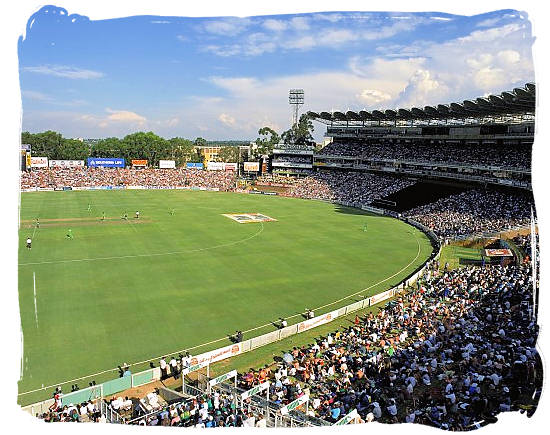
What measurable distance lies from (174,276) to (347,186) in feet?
178

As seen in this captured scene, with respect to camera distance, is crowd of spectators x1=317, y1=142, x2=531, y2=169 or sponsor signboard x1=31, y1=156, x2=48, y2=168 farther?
sponsor signboard x1=31, y1=156, x2=48, y2=168

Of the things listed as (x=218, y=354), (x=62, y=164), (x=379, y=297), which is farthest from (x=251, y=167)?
(x=218, y=354)

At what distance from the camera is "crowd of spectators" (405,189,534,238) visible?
140 ft

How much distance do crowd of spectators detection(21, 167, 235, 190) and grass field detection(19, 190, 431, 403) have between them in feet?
91.3

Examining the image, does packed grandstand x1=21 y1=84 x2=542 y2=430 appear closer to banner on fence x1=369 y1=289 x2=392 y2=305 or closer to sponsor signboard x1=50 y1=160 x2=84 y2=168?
banner on fence x1=369 y1=289 x2=392 y2=305

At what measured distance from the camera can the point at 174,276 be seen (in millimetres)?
28656

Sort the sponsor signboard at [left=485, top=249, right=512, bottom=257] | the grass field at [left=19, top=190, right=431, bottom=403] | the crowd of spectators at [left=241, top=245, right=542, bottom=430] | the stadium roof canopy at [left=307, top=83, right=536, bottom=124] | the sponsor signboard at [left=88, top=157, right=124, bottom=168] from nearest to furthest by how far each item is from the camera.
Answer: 1. the crowd of spectators at [left=241, top=245, right=542, bottom=430]
2. the grass field at [left=19, top=190, right=431, bottom=403]
3. the sponsor signboard at [left=485, top=249, right=512, bottom=257]
4. the stadium roof canopy at [left=307, top=83, right=536, bottom=124]
5. the sponsor signboard at [left=88, top=157, right=124, bottom=168]

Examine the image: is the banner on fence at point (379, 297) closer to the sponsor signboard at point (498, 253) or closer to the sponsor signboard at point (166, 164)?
the sponsor signboard at point (498, 253)

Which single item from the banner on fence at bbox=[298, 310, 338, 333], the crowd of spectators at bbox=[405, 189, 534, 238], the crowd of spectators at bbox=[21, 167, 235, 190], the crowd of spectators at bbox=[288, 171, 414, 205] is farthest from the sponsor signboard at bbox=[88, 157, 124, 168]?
the banner on fence at bbox=[298, 310, 338, 333]

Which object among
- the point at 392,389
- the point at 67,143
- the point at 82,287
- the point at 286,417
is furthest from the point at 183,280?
the point at 67,143

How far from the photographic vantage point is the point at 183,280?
2786 cm

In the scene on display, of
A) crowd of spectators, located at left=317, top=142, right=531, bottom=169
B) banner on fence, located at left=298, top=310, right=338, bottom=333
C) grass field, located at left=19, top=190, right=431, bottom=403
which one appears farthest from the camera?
crowd of spectators, located at left=317, top=142, right=531, bottom=169

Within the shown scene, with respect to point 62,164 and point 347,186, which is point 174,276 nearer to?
point 347,186

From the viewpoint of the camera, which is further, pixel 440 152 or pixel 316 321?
pixel 440 152
